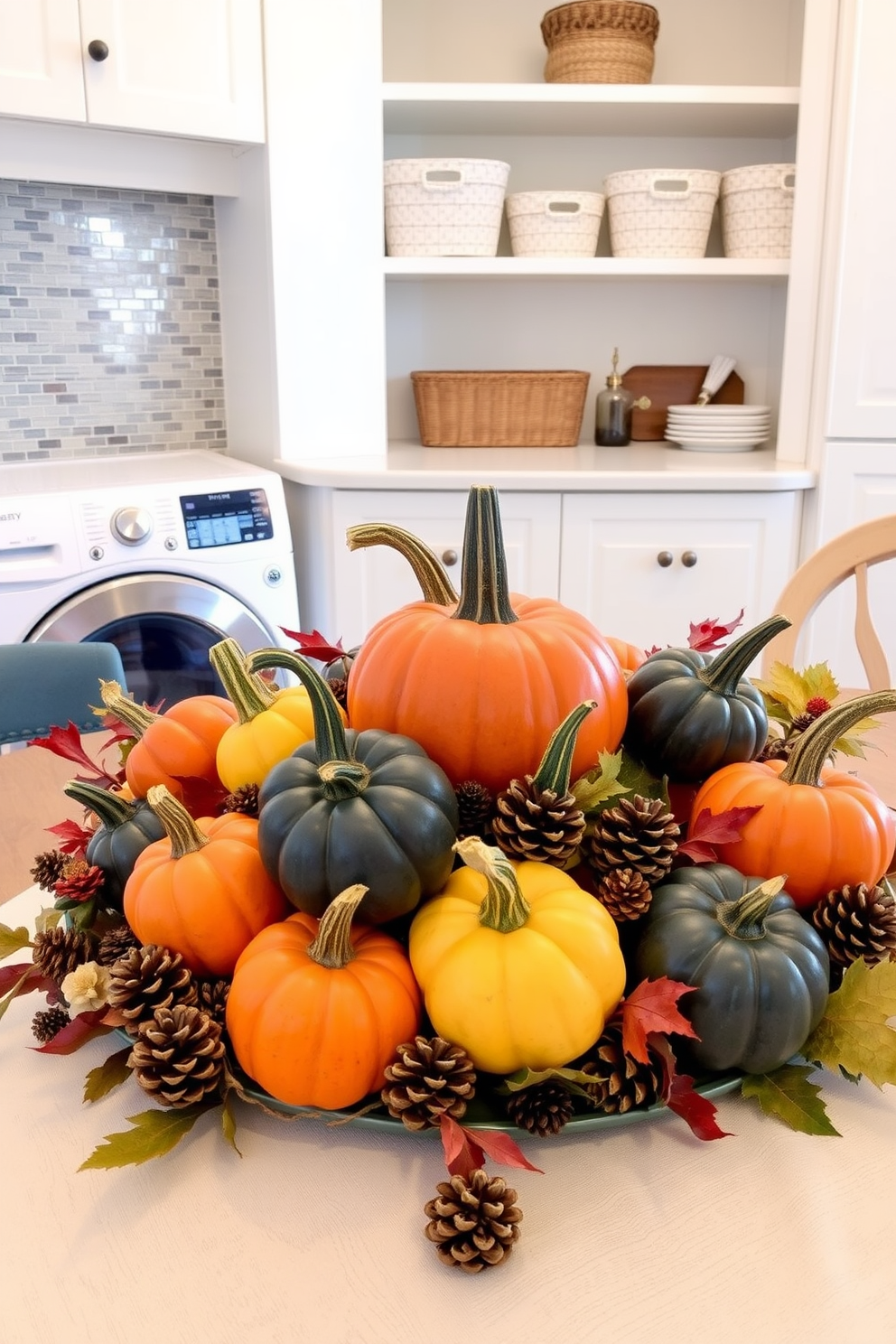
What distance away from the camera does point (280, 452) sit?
2.40 metres

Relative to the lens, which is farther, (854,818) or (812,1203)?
(854,818)

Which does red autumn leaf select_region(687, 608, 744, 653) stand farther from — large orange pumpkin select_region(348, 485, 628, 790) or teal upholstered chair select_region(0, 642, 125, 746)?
teal upholstered chair select_region(0, 642, 125, 746)

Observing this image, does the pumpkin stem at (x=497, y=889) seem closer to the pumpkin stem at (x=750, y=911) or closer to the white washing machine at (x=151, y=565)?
the pumpkin stem at (x=750, y=911)

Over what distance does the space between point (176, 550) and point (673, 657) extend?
149cm

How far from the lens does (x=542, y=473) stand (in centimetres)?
219

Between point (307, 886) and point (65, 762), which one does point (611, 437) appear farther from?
point (307, 886)

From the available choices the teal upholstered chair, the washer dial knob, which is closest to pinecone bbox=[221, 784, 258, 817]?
the teal upholstered chair

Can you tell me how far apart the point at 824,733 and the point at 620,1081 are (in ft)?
0.74

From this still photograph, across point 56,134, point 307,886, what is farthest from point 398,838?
point 56,134

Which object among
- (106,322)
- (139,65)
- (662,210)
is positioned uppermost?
(139,65)

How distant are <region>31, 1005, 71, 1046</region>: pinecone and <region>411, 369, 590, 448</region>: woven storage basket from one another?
7.16 feet

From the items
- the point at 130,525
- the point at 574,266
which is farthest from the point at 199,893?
the point at 574,266

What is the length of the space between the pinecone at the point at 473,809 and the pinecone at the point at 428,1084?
0.42 ft

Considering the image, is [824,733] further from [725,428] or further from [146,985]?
[725,428]
